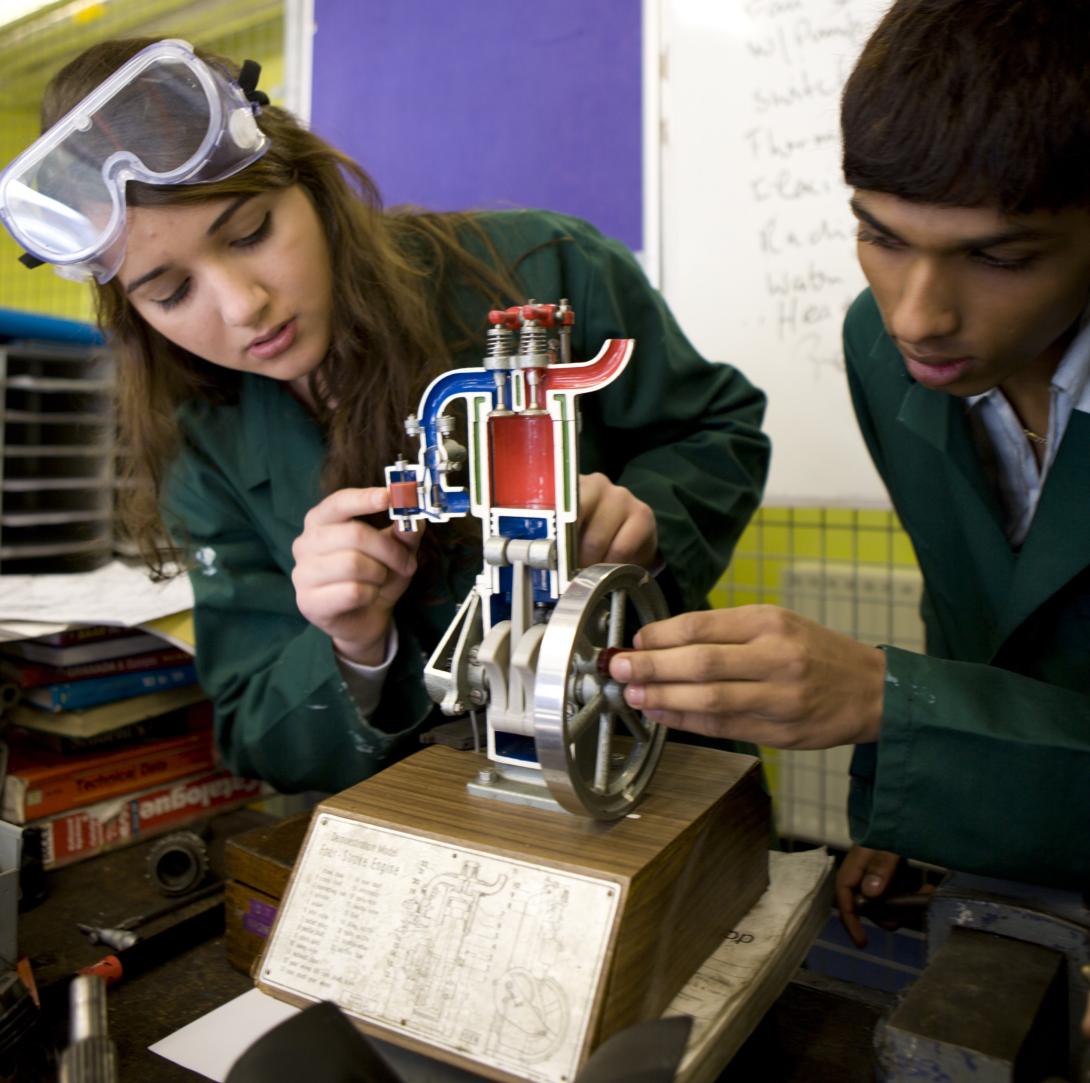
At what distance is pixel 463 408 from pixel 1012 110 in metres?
0.55

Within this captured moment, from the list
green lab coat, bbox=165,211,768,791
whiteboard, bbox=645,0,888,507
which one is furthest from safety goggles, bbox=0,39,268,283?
whiteboard, bbox=645,0,888,507

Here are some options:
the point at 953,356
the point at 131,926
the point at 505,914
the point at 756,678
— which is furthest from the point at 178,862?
the point at 953,356

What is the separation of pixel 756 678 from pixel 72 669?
3.16 ft

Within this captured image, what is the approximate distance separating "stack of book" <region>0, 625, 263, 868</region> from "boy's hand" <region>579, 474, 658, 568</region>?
0.76 meters

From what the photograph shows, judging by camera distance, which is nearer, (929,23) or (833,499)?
(929,23)

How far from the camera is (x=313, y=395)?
1.13 m

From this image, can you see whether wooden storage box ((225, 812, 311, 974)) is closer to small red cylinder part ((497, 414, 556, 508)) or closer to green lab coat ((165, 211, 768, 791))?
green lab coat ((165, 211, 768, 791))

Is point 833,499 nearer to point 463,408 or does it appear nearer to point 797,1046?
point 463,408

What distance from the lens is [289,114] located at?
1055 millimetres

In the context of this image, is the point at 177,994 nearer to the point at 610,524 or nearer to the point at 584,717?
the point at 584,717

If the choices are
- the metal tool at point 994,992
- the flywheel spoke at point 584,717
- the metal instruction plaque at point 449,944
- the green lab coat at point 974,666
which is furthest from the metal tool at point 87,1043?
the green lab coat at point 974,666

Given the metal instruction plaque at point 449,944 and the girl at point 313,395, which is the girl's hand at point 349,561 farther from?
the metal instruction plaque at point 449,944

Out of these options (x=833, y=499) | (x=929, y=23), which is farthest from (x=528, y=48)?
(x=929, y=23)

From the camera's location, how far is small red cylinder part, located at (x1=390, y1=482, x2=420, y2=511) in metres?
0.87
